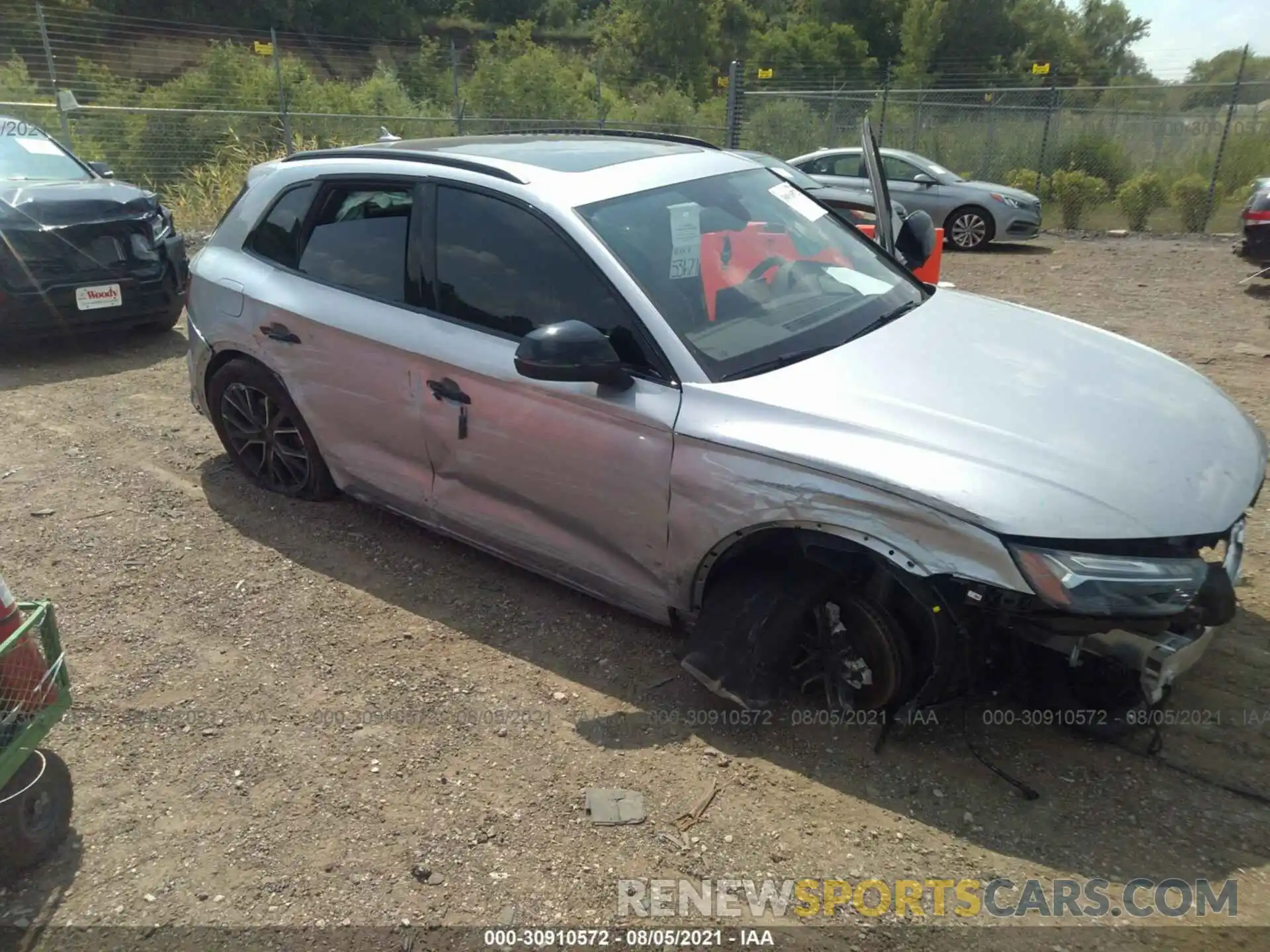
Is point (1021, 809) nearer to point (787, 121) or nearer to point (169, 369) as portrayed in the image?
point (169, 369)

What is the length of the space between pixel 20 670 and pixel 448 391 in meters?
1.67

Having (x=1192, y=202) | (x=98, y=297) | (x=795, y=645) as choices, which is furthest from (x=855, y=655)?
(x=1192, y=202)

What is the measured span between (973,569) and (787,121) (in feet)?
53.7

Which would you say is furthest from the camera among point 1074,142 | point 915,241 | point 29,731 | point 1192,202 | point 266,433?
point 1074,142

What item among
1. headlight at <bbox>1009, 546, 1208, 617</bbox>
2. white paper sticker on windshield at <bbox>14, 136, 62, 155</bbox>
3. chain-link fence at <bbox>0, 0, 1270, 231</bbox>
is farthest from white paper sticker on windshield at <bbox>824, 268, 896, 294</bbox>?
chain-link fence at <bbox>0, 0, 1270, 231</bbox>

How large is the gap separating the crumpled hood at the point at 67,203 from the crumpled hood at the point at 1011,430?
19.1 ft

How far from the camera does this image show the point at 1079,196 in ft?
49.3

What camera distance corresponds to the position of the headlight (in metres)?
2.49

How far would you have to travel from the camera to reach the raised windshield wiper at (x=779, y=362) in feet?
10.2

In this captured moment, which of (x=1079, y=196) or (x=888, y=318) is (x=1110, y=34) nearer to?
(x=1079, y=196)

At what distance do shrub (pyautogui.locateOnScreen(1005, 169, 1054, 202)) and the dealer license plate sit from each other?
14103 millimetres

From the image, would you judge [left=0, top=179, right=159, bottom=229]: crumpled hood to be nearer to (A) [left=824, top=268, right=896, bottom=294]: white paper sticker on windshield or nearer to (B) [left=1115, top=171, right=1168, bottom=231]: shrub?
(A) [left=824, top=268, right=896, bottom=294]: white paper sticker on windshield

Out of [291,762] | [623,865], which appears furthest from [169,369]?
[623,865]

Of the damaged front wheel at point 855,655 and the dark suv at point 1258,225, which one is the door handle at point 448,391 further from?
the dark suv at point 1258,225
